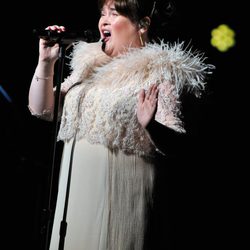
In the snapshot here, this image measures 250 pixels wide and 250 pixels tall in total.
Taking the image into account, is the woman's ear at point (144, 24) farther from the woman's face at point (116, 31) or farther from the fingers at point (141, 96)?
the fingers at point (141, 96)

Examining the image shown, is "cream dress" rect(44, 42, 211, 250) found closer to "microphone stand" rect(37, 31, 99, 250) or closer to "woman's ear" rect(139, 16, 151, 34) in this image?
"microphone stand" rect(37, 31, 99, 250)

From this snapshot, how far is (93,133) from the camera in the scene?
4.33 ft

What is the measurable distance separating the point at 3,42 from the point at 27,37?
16cm

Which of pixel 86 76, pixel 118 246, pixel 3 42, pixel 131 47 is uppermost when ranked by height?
pixel 3 42

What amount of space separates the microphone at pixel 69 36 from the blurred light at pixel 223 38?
4.52 ft

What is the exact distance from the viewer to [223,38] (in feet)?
8.19

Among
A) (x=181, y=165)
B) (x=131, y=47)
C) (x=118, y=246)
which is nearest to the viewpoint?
(x=118, y=246)

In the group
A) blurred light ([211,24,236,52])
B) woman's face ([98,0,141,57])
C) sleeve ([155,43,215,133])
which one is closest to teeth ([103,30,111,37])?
woman's face ([98,0,141,57])

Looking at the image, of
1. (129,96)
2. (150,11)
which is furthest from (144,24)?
(129,96)

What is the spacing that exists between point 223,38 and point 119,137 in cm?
153

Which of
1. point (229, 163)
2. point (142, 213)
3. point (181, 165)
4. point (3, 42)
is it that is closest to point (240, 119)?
point (229, 163)

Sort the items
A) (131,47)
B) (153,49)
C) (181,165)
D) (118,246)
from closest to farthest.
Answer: (118,246) → (153,49) → (131,47) → (181,165)

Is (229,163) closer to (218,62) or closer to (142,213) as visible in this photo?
(218,62)

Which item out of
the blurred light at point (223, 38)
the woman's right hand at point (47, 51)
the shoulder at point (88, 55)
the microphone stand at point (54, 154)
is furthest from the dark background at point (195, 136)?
the microphone stand at point (54, 154)
